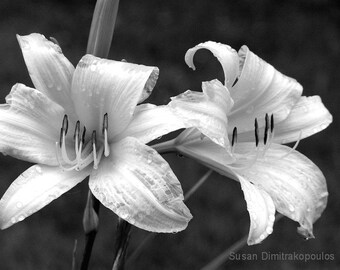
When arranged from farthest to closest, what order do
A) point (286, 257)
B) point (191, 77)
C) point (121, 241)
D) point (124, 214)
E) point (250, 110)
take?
point (191, 77), point (286, 257), point (250, 110), point (121, 241), point (124, 214)

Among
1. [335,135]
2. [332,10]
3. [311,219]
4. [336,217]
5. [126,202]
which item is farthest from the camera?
[332,10]

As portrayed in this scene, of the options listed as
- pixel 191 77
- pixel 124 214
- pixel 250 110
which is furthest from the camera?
pixel 191 77

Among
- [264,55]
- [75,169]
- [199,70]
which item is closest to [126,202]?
[75,169]

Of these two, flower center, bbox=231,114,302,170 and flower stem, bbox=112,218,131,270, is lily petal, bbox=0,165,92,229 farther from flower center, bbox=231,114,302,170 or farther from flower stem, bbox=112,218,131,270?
flower center, bbox=231,114,302,170

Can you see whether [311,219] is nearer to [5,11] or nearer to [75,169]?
[75,169]

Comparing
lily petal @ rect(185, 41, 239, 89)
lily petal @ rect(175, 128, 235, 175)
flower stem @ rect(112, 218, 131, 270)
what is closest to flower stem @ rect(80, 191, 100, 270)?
flower stem @ rect(112, 218, 131, 270)

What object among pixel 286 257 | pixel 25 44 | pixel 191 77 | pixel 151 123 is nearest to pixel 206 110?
pixel 151 123

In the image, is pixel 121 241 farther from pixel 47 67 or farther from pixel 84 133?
pixel 47 67

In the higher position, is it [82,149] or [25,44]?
[25,44]

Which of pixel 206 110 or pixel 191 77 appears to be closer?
pixel 206 110
